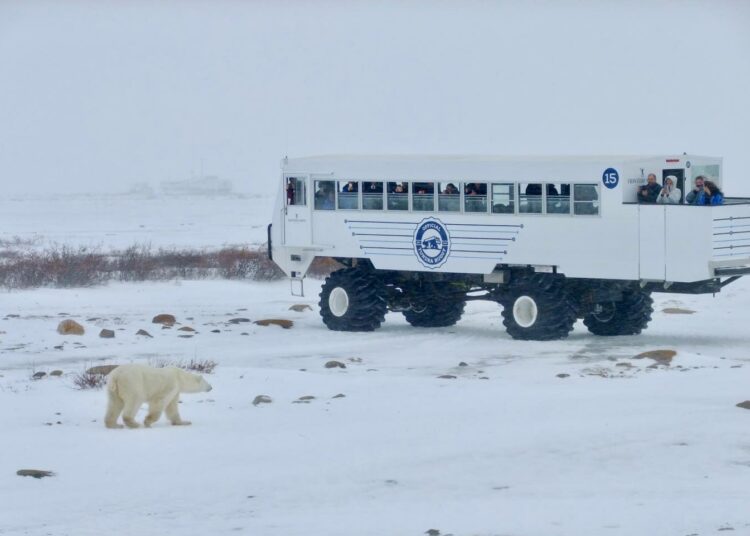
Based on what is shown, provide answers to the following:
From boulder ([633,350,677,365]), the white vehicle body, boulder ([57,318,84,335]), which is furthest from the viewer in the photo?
boulder ([57,318,84,335])

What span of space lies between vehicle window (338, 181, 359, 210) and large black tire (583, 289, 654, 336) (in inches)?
175

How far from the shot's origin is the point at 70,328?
23.7 m

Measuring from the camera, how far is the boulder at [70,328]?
23641 millimetres

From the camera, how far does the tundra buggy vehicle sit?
71.7ft

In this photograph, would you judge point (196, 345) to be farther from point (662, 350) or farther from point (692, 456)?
point (692, 456)

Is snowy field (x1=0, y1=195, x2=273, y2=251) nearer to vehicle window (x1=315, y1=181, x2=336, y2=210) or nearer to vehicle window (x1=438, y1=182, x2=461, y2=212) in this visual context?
vehicle window (x1=315, y1=181, x2=336, y2=210)

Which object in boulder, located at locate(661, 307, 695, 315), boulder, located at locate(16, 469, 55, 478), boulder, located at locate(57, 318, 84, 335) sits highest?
boulder, located at locate(57, 318, 84, 335)

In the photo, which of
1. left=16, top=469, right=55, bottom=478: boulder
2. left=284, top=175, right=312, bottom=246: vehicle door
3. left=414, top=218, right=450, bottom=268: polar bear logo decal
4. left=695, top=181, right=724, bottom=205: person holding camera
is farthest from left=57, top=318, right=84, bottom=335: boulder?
left=16, top=469, right=55, bottom=478: boulder

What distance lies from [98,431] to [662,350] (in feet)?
30.1

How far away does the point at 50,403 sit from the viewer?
51.6ft

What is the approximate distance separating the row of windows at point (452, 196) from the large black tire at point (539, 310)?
3.78ft

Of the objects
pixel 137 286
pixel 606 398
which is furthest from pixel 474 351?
pixel 137 286

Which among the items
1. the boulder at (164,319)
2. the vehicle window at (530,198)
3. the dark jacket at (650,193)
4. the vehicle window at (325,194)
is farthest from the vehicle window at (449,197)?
the boulder at (164,319)

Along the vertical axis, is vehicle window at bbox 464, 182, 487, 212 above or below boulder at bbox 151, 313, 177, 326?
above
